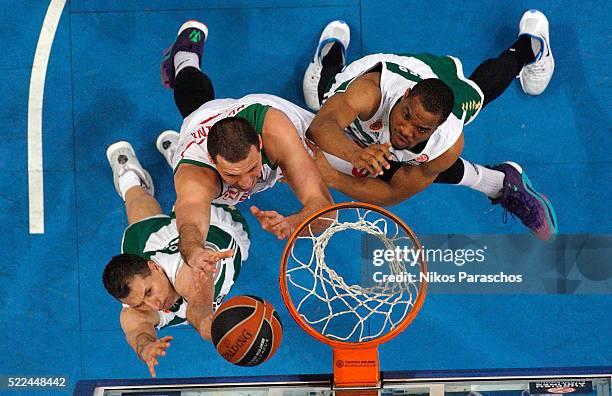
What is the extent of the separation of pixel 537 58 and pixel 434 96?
1212 mm

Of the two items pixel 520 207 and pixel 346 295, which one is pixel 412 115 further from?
pixel 520 207

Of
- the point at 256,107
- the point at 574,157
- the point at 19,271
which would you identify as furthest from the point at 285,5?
the point at 19,271

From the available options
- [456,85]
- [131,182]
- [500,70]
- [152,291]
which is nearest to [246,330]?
[152,291]

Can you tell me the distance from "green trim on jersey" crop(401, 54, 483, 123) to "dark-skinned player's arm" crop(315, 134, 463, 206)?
291 mm

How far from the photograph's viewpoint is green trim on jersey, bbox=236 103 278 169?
403 centimetres

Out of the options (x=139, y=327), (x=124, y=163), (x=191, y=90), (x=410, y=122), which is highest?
(x=191, y=90)

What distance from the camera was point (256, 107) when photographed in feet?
13.4

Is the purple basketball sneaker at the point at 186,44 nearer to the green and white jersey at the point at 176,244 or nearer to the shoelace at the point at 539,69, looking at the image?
the green and white jersey at the point at 176,244

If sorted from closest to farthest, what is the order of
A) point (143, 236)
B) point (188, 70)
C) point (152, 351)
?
point (152, 351) → point (143, 236) → point (188, 70)

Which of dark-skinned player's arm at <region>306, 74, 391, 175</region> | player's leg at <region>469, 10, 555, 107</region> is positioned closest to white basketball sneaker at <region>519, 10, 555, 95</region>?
player's leg at <region>469, 10, 555, 107</region>

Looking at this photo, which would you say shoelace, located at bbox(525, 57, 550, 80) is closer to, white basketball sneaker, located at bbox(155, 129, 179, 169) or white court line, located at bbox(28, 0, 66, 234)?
white basketball sneaker, located at bbox(155, 129, 179, 169)

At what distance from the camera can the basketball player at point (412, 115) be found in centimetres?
392

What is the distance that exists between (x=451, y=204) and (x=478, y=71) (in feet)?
2.69

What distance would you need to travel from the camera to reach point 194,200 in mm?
3947
